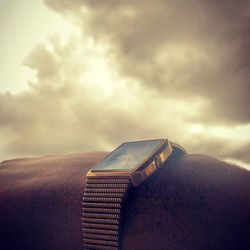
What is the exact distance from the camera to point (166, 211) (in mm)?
852

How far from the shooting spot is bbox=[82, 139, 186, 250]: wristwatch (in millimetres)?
865

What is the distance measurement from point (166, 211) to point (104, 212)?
0.57 feet

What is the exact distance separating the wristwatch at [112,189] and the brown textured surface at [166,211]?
4 cm

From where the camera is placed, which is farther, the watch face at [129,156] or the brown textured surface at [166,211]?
the watch face at [129,156]

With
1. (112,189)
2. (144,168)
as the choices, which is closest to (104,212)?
(112,189)

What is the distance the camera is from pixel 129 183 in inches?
34.4

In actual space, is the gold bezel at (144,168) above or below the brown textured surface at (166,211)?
above

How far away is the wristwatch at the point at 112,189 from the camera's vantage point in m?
0.86

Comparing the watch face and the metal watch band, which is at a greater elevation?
the watch face

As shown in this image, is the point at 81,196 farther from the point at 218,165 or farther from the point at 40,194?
the point at 218,165

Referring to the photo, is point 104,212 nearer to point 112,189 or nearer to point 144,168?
point 112,189

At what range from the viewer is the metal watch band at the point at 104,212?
0.86 m

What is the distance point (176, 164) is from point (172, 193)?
0.13 metres

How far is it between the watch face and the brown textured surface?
68 millimetres
